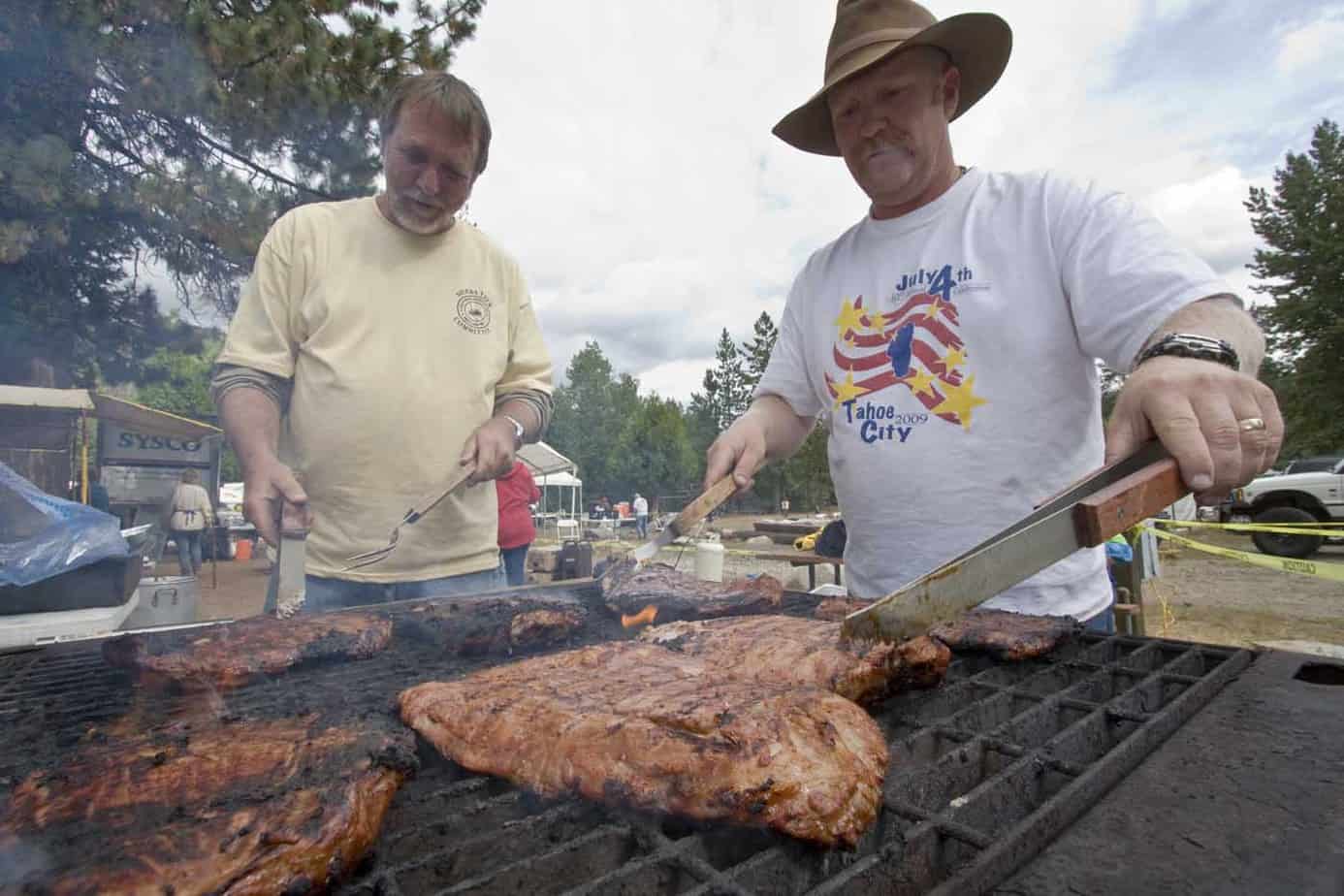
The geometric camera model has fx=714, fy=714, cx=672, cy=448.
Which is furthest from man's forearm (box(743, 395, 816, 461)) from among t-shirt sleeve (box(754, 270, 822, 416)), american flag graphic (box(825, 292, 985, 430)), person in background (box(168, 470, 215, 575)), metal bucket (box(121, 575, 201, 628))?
person in background (box(168, 470, 215, 575))

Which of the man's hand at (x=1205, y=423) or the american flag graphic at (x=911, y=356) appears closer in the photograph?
the man's hand at (x=1205, y=423)

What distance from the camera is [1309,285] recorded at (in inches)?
979

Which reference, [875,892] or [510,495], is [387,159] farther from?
[510,495]

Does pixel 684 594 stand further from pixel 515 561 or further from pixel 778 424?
pixel 515 561

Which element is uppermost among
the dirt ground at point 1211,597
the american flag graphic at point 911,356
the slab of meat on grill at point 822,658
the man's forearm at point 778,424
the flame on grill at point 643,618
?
the american flag graphic at point 911,356

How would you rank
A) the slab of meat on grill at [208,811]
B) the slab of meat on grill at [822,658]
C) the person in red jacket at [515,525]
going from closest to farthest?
the slab of meat on grill at [208,811] → the slab of meat on grill at [822,658] → the person in red jacket at [515,525]

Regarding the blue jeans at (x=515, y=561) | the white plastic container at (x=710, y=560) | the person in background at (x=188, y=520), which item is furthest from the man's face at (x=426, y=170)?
the person in background at (x=188, y=520)

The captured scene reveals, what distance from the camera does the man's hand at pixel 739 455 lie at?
303 centimetres

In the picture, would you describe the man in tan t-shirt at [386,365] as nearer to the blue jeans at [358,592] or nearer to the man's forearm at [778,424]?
the blue jeans at [358,592]

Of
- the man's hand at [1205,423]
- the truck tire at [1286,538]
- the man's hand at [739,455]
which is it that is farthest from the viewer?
the truck tire at [1286,538]

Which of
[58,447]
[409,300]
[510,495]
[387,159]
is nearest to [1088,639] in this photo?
[409,300]

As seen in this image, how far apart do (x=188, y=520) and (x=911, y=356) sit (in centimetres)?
1789

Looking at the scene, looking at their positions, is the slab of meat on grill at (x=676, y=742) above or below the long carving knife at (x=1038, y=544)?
below

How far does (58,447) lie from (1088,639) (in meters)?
15.4
